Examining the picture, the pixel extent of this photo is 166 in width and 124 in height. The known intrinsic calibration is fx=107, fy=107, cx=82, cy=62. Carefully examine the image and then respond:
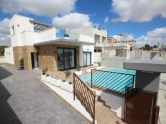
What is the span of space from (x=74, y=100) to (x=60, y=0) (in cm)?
868

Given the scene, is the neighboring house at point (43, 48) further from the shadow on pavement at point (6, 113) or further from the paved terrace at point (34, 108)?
the shadow on pavement at point (6, 113)

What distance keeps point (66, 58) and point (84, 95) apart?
853 cm

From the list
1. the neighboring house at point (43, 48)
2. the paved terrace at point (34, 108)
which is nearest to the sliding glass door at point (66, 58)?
the neighboring house at point (43, 48)

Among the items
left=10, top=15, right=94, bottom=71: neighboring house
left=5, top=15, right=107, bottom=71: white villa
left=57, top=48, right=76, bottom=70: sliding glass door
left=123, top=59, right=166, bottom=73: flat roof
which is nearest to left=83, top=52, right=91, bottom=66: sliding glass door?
left=5, top=15, right=107, bottom=71: white villa

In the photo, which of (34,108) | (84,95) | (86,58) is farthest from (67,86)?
(86,58)

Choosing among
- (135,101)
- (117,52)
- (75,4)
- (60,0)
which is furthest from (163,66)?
(117,52)

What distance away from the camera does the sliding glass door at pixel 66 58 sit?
12.4 meters

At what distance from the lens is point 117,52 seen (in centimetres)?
2031

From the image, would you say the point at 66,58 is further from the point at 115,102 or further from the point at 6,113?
the point at 115,102

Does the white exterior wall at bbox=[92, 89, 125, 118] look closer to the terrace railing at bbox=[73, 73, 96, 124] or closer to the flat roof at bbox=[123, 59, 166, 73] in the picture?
the terrace railing at bbox=[73, 73, 96, 124]

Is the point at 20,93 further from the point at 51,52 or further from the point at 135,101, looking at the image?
the point at 135,101

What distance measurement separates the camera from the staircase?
15.8 feet

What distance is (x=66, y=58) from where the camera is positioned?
1329cm

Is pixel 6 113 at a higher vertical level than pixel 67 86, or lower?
lower
